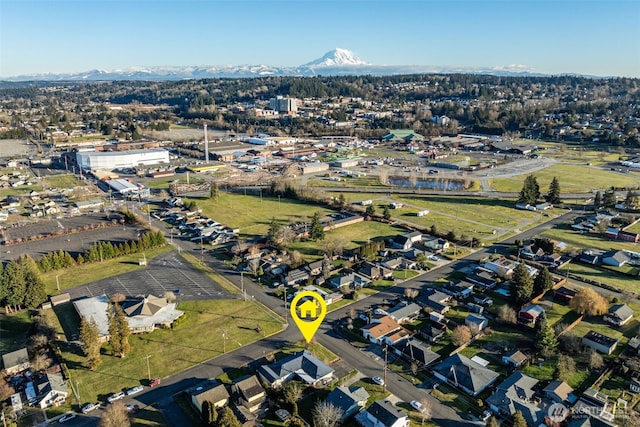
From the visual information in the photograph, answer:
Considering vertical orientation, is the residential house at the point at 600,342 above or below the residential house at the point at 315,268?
below

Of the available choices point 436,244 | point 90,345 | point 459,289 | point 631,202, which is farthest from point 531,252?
point 90,345

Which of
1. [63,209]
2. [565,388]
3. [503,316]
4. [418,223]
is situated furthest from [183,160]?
[565,388]

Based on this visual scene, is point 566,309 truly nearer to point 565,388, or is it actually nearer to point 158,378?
point 565,388

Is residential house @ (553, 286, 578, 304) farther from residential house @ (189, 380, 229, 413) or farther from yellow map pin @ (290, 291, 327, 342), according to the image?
residential house @ (189, 380, 229, 413)

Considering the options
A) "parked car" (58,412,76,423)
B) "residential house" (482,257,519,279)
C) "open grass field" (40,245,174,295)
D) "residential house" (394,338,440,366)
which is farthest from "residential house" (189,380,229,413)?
"residential house" (482,257,519,279)

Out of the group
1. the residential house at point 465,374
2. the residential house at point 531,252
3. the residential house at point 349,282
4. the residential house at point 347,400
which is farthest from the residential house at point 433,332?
the residential house at point 531,252

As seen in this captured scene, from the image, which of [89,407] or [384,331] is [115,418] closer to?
[89,407]

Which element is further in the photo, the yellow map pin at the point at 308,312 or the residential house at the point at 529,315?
the residential house at the point at 529,315

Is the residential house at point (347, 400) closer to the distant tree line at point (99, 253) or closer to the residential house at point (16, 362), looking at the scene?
the residential house at point (16, 362)

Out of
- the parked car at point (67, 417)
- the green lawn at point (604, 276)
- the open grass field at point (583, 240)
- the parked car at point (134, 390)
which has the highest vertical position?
the open grass field at point (583, 240)
